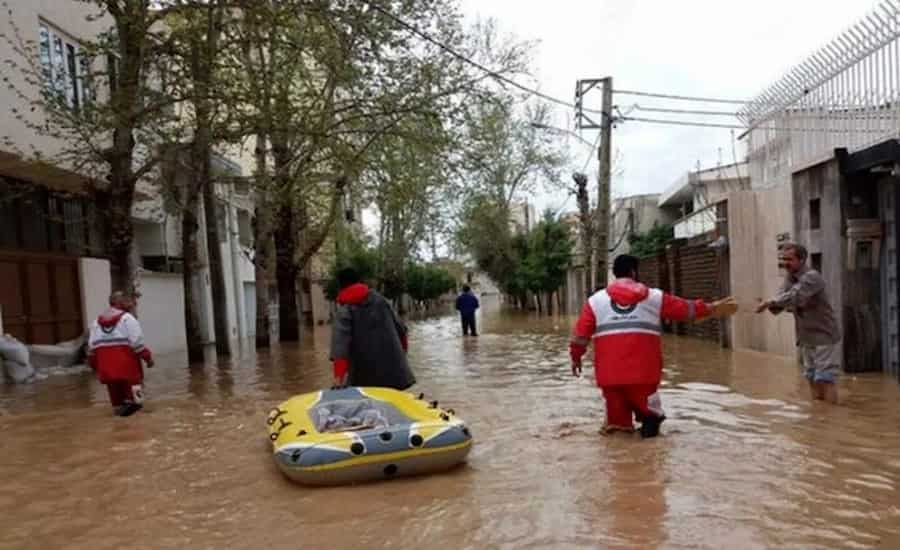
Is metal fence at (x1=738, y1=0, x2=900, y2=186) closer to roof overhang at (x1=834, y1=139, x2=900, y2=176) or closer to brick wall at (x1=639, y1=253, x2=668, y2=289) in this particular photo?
roof overhang at (x1=834, y1=139, x2=900, y2=176)

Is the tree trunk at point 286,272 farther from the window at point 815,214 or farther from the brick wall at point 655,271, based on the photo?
the window at point 815,214

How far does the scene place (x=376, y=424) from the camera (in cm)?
630

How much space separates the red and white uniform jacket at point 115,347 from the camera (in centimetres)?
902

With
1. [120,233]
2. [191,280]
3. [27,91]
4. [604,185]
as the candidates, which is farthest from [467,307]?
[27,91]

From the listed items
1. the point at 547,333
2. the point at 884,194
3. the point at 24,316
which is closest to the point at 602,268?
the point at 547,333

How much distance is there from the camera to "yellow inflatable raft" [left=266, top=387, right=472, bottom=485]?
570 centimetres

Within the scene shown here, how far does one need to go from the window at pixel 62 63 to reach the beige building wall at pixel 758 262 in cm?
1210

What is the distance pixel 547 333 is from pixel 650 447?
60.4ft

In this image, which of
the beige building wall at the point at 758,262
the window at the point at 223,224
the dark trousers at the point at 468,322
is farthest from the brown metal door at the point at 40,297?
the beige building wall at the point at 758,262

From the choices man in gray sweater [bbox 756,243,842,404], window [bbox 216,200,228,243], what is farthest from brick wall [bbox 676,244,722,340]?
window [bbox 216,200,228,243]

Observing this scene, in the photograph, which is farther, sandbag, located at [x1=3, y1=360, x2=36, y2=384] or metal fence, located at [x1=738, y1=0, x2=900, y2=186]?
sandbag, located at [x1=3, y1=360, x2=36, y2=384]

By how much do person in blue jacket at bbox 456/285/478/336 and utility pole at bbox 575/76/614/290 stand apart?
13.0ft

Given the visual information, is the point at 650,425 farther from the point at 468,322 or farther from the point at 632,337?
the point at 468,322

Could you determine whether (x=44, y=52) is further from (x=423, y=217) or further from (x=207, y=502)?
(x=423, y=217)
